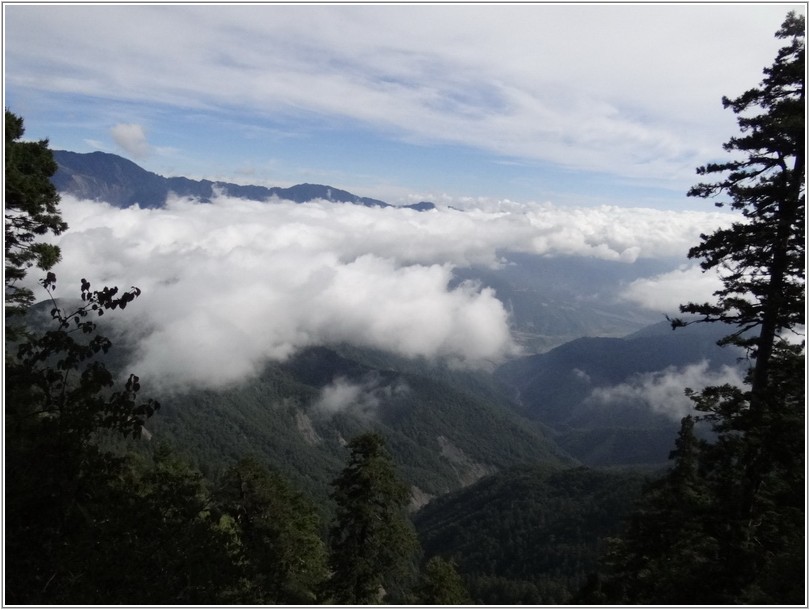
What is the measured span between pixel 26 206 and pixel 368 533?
62.4 ft

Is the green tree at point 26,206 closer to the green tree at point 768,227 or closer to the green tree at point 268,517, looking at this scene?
the green tree at point 268,517

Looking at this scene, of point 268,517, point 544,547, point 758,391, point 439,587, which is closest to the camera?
point 758,391

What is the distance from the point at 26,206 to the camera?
53.3 feet

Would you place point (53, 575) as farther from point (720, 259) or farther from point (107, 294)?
point (720, 259)

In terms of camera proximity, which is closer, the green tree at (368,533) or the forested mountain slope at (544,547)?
the green tree at (368,533)

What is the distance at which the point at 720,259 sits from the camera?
1481cm

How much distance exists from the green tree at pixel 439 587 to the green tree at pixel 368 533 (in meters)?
5.27

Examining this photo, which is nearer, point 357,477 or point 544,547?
point 357,477

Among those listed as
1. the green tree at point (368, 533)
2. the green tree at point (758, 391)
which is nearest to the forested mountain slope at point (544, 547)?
the green tree at point (368, 533)

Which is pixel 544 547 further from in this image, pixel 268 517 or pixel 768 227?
pixel 768 227

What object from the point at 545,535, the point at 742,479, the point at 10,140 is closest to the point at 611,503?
the point at 545,535

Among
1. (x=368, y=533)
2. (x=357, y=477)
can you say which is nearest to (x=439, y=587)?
(x=368, y=533)

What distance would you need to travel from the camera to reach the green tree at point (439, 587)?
89.3 ft

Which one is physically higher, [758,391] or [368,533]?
[758,391]
